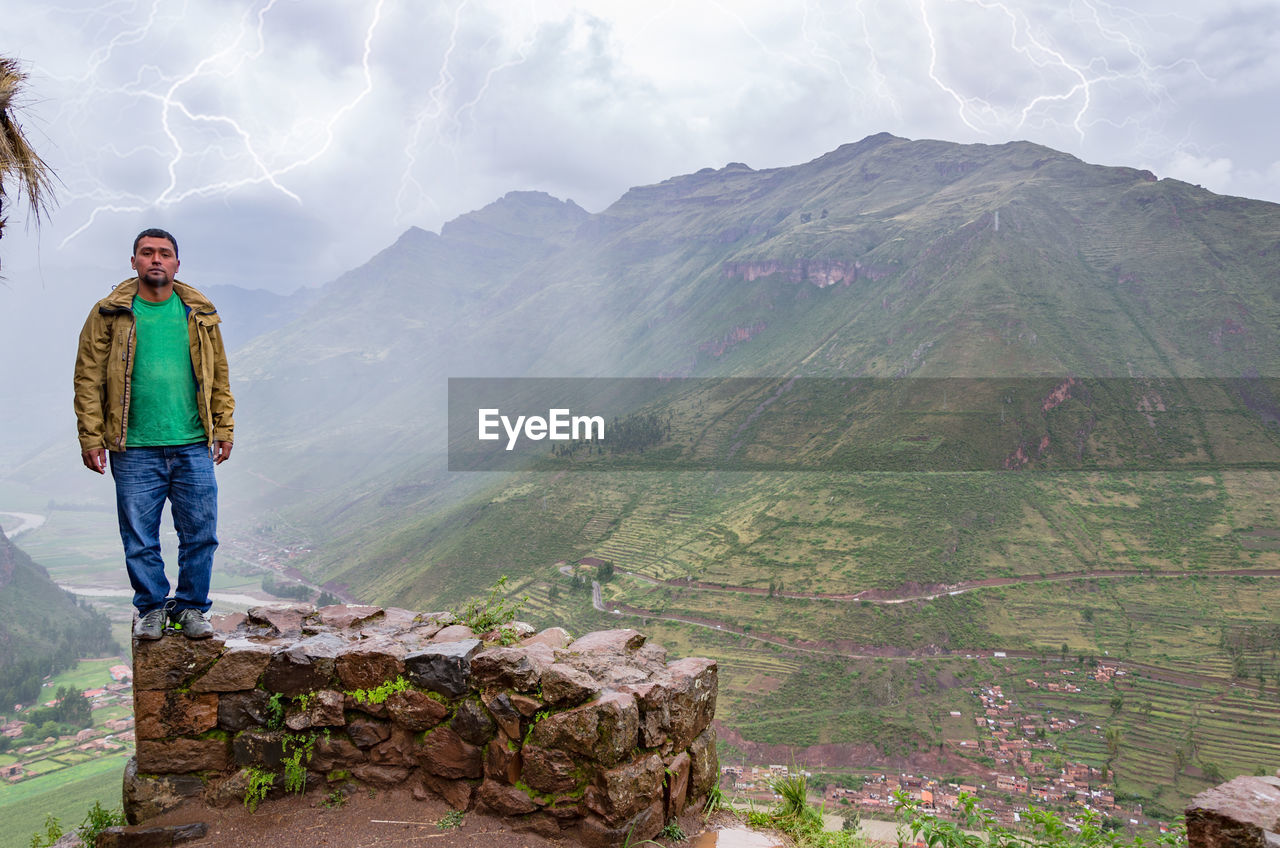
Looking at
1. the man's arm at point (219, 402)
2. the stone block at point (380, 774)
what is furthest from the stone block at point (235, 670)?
the man's arm at point (219, 402)

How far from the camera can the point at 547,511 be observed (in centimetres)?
8619

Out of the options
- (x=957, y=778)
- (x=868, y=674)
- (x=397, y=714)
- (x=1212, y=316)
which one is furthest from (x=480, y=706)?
(x=1212, y=316)

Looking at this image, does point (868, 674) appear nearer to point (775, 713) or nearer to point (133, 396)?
point (775, 713)

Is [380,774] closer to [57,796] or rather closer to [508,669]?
[508,669]

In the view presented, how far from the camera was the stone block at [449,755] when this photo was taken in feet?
17.2

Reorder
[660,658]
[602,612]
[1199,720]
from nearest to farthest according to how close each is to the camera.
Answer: [660,658] → [1199,720] → [602,612]

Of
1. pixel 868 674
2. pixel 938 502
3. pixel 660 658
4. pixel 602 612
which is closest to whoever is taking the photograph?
pixel 660 658

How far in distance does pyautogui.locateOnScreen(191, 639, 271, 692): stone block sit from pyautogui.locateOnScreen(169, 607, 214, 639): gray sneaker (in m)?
0.24

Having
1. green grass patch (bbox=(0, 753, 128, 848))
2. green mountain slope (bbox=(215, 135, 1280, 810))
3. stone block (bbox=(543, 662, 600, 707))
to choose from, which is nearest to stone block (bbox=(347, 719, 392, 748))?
stone block (bbox=(543, 662, 600, 707))

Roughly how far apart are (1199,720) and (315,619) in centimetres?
5879

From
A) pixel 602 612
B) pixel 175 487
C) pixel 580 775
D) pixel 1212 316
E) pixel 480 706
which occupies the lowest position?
pixel 602 612

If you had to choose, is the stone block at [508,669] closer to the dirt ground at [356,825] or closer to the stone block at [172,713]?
the dirt ground at [356,825]

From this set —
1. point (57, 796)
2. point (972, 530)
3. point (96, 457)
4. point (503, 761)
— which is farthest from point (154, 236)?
point (972, 530)

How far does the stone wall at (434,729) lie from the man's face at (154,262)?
2800 mm
